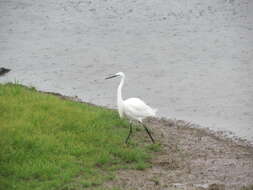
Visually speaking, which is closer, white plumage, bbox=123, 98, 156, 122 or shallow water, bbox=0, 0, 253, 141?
white plumage, bbox=123, 98, 156, 122

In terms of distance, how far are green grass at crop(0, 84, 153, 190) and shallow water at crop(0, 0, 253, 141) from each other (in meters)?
3.29

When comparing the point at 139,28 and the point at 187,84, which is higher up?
the point at 139,28

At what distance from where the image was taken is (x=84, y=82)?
18375mm

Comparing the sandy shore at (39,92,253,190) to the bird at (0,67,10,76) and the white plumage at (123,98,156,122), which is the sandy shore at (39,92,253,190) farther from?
the bird at (0,67,10,76)

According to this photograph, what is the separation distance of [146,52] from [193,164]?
11.3 meters

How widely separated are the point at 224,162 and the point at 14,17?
62.9 feet

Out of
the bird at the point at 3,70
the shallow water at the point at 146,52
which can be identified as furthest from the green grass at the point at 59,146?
the bird at the point at 3,70

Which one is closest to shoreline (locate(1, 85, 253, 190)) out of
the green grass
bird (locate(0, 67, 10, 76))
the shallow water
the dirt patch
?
the dirt patch

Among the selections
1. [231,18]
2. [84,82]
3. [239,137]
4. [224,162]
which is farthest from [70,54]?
[224,162]

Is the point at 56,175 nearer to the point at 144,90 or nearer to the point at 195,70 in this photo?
the point at 144,90

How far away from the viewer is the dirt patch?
9.44 meters

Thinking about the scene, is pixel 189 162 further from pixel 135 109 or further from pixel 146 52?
pixel 146 52

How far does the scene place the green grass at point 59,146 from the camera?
9422 mm

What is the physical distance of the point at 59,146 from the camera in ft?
35.0
